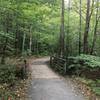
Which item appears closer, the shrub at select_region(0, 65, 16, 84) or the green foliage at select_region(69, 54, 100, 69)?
the shrub at select_region(0, 65, 16, 84)

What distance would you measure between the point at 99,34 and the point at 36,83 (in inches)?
548

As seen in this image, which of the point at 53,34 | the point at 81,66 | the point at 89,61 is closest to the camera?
the point at 89,61

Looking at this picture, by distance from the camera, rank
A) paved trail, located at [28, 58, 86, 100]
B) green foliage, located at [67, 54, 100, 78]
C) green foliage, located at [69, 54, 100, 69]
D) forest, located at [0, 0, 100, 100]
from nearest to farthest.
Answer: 1. paved trail, located at [28, 58, 86, 100]
2. green foliage, located at [69, 54, 100, 69]
3. forest, located at [0, 0, 100, 100]
4. green foliage, located at [67, 54, 100, 78]

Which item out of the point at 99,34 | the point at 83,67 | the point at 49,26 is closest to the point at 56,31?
the point at 49,26

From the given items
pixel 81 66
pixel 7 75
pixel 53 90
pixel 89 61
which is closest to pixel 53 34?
pixel 81 66

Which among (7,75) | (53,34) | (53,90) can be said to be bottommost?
(53,90)

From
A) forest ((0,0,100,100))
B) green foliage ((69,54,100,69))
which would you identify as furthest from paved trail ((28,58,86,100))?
green foliage ((69,54,100,69))

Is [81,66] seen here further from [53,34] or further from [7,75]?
[53,34]

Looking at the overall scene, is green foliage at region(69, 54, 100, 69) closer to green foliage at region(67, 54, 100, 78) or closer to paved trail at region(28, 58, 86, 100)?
green foliage at region(67, 54, 100, 78)

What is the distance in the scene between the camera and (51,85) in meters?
9.56

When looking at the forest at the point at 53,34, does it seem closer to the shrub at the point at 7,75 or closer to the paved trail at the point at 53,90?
the shrub at the point at 7,75

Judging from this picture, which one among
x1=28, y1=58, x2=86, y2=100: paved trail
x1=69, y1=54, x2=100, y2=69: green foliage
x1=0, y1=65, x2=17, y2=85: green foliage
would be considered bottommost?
x1=28, y1=58, x2=86, y2=100: paved trail

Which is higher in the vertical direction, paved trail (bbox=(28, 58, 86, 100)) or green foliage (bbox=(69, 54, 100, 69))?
green foliage (bbox=(69, 54, 100, 69))

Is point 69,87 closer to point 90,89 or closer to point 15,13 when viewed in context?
point 90,89
